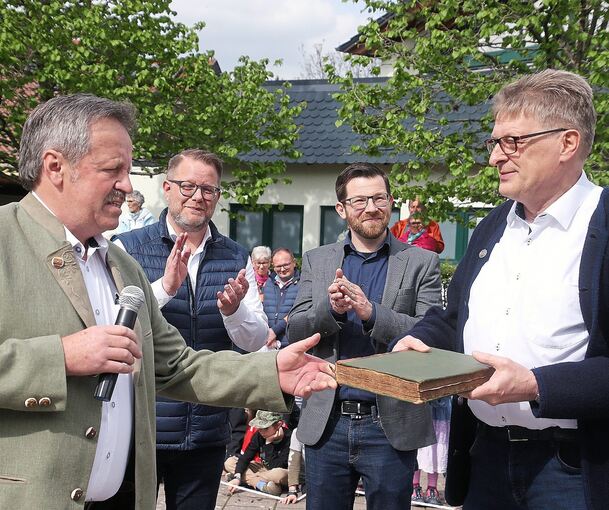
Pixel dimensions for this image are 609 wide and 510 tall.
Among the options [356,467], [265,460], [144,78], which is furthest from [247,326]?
[144,78]

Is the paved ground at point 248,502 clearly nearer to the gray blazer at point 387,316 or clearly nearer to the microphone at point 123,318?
the gray blazer at point 387,316

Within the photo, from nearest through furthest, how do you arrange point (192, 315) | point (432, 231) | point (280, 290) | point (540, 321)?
point (540, 321), point (192, 315), point (280, 290), point (432, 231)

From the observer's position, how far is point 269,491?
6.92 m

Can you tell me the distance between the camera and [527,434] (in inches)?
107

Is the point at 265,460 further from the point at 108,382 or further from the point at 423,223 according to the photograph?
the point at 108,382

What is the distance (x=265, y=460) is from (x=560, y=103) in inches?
211

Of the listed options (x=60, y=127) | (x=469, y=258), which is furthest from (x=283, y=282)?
(x=60, y=127)

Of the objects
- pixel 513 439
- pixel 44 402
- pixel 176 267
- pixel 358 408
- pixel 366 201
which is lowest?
pixel 358 408

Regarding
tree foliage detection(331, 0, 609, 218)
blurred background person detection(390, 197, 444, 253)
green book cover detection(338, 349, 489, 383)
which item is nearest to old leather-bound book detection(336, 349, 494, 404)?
green book cover detection(338, 349, 489, 383)

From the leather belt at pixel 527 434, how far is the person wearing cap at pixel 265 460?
446 cm

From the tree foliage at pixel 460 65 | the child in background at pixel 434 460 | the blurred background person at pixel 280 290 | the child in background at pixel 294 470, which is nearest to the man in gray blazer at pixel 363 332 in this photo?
the child in background at pixel 434 460

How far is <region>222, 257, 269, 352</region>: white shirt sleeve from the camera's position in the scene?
3.92m

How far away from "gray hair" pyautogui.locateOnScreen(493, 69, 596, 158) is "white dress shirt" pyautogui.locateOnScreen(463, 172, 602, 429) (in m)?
0.21

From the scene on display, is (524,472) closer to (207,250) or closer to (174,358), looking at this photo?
(174,358)
